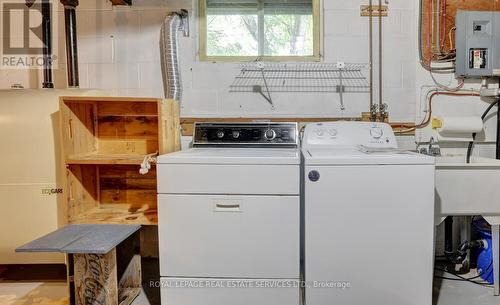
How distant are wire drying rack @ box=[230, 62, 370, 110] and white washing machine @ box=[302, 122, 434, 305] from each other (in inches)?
39.8

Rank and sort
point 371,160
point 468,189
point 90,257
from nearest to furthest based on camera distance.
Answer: point 371,160 → point 90,257 → point 468,189

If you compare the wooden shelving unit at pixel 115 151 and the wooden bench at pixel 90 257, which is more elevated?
the wooden shelving unit at pixel 115 151

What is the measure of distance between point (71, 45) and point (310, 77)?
1729 millimetres

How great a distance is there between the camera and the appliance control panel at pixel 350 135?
2332 mm

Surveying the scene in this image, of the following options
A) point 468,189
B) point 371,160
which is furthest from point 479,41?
point 371,160

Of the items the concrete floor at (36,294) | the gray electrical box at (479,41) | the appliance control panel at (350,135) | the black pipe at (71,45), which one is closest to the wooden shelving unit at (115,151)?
the black pipe at (71,45)

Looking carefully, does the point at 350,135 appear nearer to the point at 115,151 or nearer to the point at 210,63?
the point at 210,63

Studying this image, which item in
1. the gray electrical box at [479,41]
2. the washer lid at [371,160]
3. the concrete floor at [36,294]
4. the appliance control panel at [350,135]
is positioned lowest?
the concrete floor at [36,294]

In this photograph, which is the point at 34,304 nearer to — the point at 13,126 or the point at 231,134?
the point at 13,126

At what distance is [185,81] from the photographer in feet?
8.87

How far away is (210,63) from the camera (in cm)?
269

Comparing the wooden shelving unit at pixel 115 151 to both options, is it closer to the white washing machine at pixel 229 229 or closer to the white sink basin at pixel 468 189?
the white washing machine at pixel 229 229

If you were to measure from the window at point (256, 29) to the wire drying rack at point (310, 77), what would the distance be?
0.34 ft

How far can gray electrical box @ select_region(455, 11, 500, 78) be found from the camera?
255 centimetres
